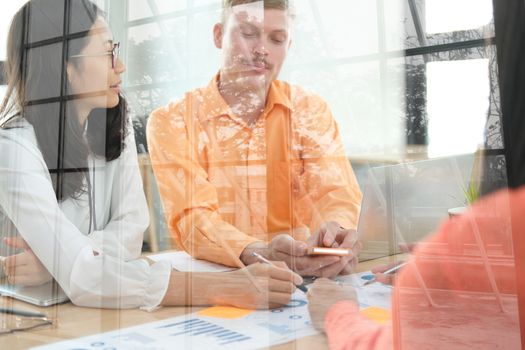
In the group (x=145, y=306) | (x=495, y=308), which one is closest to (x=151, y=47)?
(x=145, y=306)

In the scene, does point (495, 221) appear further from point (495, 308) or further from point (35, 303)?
point (35, 303)

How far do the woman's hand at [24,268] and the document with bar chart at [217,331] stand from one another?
0.95 feet

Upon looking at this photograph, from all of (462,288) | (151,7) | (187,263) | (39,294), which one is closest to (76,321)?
(39,294)

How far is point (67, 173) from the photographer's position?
179 cm

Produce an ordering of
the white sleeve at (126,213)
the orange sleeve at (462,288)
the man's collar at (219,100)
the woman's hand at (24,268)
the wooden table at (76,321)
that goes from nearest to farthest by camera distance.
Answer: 1. the orange sleeve at (462,288)
2. the man's collar at (219,100)
3. the wooden table at (76,321)
4. the white sleeve at (126,213)
5. the woman's hand at (24,268)

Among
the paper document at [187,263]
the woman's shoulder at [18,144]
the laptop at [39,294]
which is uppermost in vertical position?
the woman's shoulder at [18,144]

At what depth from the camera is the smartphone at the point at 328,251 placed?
3.97ft

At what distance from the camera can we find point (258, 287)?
1.35 meters

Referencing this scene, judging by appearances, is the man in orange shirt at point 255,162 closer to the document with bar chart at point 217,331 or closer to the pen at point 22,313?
the document with bar chart at point 217,331

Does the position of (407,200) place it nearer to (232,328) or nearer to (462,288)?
(462,288)

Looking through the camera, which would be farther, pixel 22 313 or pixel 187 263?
pixel 22 313

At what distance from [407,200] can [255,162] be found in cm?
45

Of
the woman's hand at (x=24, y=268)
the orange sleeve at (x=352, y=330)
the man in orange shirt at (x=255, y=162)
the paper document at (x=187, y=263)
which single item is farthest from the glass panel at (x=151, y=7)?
the orange sleeve at (x=352, y=330)

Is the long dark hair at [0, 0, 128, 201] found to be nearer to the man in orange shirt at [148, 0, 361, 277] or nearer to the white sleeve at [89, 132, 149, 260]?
the white sleeve at [89, 132, 149, 260]
